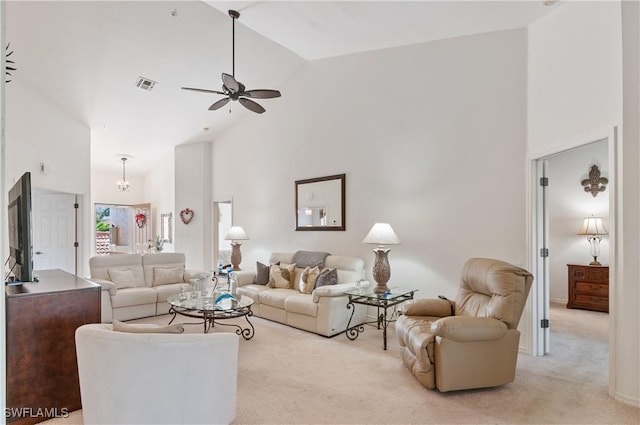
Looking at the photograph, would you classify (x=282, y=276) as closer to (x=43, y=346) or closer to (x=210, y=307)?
(x=210, y=307)

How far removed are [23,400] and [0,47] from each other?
97.0 inches

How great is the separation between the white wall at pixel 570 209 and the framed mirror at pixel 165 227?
788cm

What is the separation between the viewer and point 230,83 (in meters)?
3.75

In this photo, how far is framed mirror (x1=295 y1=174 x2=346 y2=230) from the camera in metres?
5.46

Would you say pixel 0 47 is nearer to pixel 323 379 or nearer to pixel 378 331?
pixel 323 379

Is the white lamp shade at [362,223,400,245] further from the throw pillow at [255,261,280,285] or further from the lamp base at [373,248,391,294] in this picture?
the throw pillow at [255,261,280,285]

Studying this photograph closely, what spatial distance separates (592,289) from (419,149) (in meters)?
3.41

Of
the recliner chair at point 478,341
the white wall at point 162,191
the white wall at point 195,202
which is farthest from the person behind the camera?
the white wall at point 162,191

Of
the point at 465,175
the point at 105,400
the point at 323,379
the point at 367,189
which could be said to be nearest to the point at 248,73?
the point at 367,189

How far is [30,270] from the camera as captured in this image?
252 cm

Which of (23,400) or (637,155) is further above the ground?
(637,155)

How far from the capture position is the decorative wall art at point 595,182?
5.57m

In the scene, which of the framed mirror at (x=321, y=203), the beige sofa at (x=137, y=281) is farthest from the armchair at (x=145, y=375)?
the framed mirror at (x=321, y=203)

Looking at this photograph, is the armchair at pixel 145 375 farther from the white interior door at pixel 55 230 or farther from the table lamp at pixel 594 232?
the table lamp at pixel 594 232
